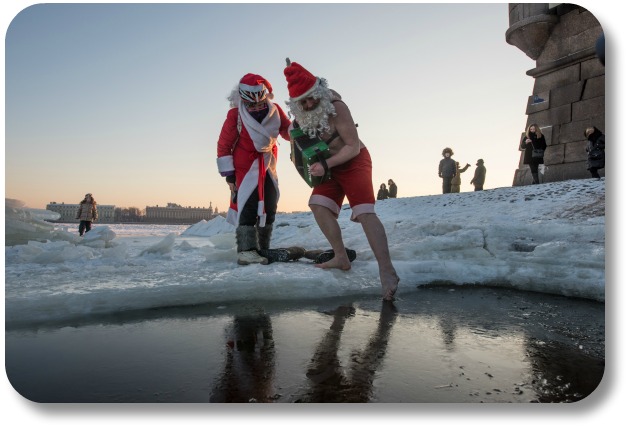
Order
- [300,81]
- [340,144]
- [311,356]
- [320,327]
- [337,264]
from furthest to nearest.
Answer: [337,264]
[340,144]
[300,81]
[320,327]
[311,356]

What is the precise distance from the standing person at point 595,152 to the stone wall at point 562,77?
558mm

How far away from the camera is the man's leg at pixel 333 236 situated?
9.00ft

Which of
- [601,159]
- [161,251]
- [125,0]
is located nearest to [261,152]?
[125,0]

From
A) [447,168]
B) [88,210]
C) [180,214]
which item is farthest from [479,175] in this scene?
[88,210]

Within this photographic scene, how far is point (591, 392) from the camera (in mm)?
1291

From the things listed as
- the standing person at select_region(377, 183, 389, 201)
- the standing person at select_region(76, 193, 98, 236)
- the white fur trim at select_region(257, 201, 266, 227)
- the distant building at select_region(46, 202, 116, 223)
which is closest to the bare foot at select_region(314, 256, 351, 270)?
the white fur trim at select_region(257, 201, 266, 227)

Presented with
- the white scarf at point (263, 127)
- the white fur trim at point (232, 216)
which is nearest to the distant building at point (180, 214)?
the white fur trim at point (232, 216)

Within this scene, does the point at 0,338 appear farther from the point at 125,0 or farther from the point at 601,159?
the point at 601,159

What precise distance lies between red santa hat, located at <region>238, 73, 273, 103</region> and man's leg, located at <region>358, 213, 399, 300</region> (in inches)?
43.9

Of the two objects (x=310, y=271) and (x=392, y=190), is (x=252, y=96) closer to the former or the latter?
(x=310, y=271)

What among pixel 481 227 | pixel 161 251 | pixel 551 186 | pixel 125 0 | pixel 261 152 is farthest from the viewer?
pixel 551 186

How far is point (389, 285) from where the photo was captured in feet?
7.68

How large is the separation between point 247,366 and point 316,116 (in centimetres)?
163

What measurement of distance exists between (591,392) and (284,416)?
3.03ft
